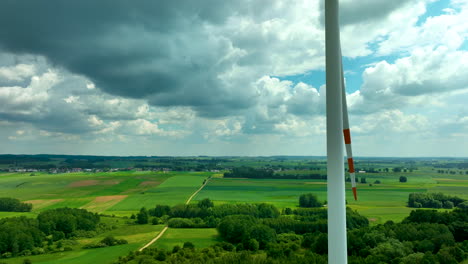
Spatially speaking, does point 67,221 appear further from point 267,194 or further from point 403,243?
point 403,243

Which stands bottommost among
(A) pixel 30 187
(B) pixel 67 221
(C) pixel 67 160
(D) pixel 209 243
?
(D) pixel 209 243

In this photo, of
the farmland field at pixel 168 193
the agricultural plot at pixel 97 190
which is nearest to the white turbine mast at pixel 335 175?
the farmland field at pixel 168 193

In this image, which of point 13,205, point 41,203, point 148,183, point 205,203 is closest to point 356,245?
point 205,203

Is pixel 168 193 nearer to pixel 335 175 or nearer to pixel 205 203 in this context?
pixel 205 203

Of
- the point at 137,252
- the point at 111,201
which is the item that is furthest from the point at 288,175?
the point at 137,252

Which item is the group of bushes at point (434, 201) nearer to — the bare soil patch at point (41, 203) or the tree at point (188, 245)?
the tree at point (188, 245)
